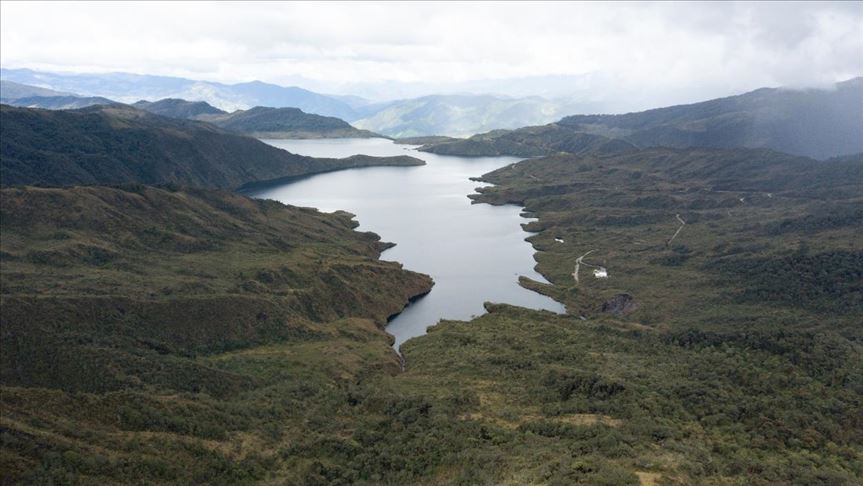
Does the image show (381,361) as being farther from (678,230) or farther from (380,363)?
(678,230)

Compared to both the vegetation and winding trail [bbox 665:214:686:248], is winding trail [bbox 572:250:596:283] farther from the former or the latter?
winding trail [bbox 665:214:686:248]

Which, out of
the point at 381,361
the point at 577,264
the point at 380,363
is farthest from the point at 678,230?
the point at 380,363

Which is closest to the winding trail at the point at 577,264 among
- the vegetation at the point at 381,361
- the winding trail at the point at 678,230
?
the vegetation at the point at 381,361

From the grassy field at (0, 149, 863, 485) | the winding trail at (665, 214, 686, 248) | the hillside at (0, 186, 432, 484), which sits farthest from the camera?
the winding trail at (665, 214, 686, 248)

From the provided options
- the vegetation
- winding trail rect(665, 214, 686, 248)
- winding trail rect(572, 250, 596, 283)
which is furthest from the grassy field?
winding trail rect(665, 214, 686, 248)

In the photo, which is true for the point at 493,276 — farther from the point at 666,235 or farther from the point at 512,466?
the point at 512,466

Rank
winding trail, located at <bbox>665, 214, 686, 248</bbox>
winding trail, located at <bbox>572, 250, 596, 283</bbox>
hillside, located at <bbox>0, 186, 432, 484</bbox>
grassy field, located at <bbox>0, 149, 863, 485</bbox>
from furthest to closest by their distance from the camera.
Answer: winding trail, located at <bbox>665, 214, 686, 248</bbox>, winding trail, located at <bbox>572, 250, 596, 283</bbox>, hillside, located at <bbox>0, 186, 432, 484</bbox>, grassy field, located at <bbox>0, 149, 863, 485</bbox>

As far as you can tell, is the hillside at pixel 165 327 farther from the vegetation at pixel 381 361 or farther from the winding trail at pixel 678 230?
the winding trail at pixel 678 230

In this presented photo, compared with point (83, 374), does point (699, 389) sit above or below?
above

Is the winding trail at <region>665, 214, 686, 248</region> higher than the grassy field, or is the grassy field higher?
the winding trail at <region>665, 214, 686, 248</region>

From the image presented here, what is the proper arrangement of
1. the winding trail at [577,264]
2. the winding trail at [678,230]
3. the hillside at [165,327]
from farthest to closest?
the winding trail at [678,230], the winding trail at [577,264], the hillside at [165,327]

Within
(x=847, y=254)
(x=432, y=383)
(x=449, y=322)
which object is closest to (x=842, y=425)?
(x=432, y=383)
